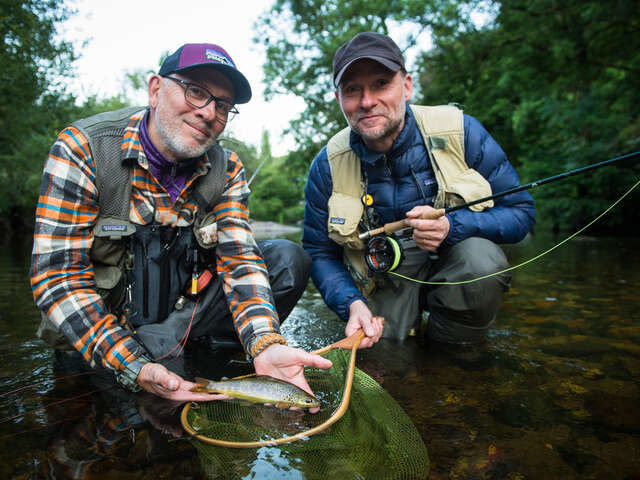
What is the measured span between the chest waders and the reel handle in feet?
0.53

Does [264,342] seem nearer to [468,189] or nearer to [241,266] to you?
[241,266]

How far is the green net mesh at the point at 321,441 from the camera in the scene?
1.61 metres

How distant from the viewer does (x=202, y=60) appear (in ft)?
8.13

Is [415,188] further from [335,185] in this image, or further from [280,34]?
[280,34]

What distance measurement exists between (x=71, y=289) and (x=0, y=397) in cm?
72

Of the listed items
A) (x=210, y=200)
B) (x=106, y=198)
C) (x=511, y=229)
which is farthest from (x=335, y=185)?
(x=106, y=198)

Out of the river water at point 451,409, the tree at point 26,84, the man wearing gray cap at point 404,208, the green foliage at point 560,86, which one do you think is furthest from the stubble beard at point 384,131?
the tree at point 26,84

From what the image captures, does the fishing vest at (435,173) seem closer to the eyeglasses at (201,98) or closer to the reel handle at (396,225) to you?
the reel handle at (396,225)

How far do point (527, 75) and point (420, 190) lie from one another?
31.4 ft

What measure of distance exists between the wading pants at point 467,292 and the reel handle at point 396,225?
Result: 0.38 m

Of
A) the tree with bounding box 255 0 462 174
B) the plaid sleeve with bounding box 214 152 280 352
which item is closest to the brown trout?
the plaid sleeve with bounding box 214 152 280 352

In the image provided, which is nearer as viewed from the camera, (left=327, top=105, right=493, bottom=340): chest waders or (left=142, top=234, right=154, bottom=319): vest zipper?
(left=142, top=234, right=154, bottom=319): vest zipper

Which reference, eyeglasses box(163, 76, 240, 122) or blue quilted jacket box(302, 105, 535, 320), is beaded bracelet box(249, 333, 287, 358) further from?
eyeglasses box(163, 76, 240, 122)

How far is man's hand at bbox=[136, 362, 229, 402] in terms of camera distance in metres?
2.04
